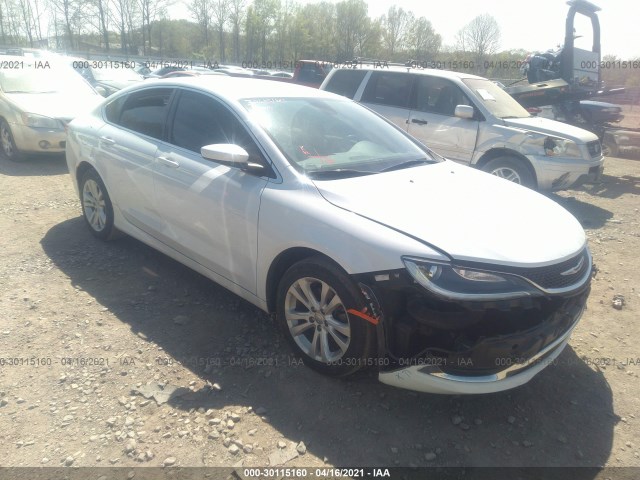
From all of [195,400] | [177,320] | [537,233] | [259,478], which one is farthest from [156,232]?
[537,233]

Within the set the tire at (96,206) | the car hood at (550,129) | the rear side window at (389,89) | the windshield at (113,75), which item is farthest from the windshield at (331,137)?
the windshield at (113,75)

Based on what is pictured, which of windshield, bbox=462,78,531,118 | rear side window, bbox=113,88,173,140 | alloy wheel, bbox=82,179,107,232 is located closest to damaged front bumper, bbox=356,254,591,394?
rear side window, bbox=113,88,173,140

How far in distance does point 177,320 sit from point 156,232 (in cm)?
80

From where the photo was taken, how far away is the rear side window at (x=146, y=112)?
4.00 meters

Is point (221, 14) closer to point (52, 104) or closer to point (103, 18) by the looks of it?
point (103, 18)

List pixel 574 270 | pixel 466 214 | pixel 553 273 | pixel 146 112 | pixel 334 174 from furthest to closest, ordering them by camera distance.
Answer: pixel 146 112 < pixel 334 174 < pixel 466 214 < pixel 574 270 < pixel 553 273

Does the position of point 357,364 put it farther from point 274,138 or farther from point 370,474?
point 274,138

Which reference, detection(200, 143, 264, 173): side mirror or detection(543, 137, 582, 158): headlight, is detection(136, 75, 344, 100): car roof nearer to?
detection(200, 143, 264, 173): side mirror

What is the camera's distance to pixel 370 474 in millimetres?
2375

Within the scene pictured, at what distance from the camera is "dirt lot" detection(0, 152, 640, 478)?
2.49 metres

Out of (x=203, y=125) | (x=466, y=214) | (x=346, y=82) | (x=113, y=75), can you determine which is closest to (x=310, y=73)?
(x=346, y=82)

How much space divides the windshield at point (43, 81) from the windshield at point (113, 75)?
4938mm

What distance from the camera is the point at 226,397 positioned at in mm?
2863

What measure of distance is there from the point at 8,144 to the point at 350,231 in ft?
25.3
